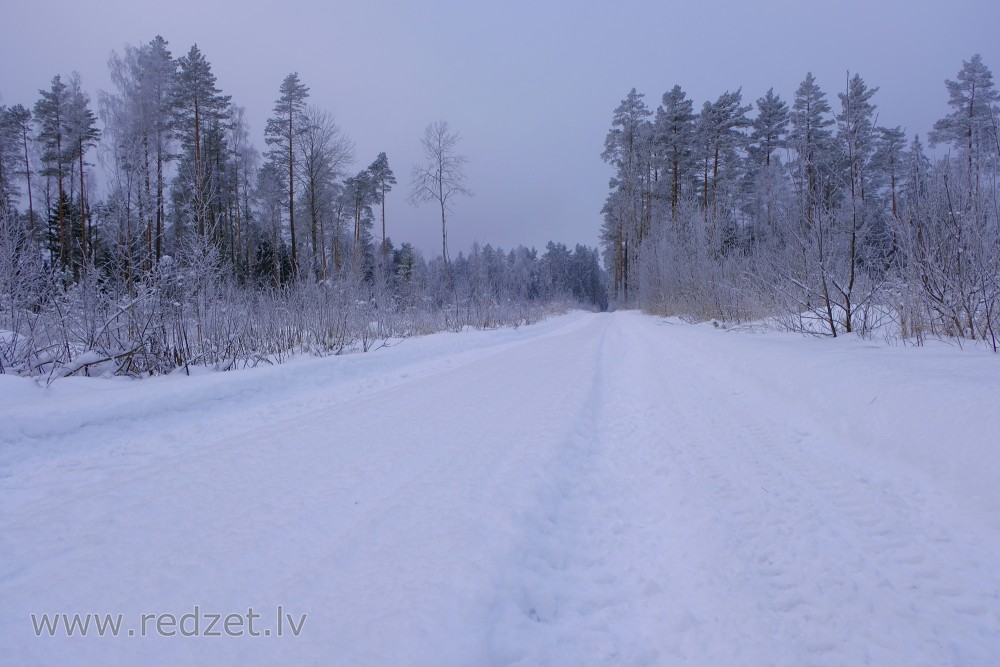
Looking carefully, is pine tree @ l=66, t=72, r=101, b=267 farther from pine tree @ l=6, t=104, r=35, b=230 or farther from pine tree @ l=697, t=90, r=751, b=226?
pine tree @ l=697, t=90, r=751, b=226

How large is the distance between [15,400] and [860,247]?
35.9ft

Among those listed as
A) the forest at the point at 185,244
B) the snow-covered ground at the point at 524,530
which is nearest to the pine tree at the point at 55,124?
the forest at the point at 185,244

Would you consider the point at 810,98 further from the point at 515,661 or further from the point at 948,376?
the point at 515,661

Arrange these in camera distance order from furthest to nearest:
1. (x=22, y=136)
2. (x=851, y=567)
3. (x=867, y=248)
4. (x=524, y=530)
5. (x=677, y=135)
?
(x=677, y=135)
(x=22, y=136)
(x=867, y=248)
(x=524, y=530)
(x=851, y=567)

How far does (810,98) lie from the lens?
24.8 m

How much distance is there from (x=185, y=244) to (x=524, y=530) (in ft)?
26.4

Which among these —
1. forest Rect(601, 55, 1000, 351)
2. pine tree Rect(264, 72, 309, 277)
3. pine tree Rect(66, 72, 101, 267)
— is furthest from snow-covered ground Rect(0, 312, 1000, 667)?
pine tree Rect(66, 72, 101, 267)

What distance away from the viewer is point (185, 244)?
711 cm

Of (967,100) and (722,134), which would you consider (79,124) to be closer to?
(722,134)

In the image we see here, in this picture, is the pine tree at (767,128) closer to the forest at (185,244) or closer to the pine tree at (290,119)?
the forest at (185,244)

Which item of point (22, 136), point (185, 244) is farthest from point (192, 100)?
point (185, 244)

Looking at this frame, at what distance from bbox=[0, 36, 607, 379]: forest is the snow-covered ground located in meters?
2.86

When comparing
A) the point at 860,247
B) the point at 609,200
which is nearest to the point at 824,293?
the point at 860,247

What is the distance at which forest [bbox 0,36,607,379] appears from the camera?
5.64 meters
